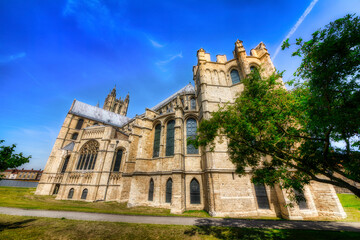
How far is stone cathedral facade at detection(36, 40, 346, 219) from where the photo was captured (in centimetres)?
1072

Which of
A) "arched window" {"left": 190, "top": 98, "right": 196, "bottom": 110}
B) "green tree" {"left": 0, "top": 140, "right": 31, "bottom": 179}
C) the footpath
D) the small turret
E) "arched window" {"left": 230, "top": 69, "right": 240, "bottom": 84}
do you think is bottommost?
the footpath

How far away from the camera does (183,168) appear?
44.1ft

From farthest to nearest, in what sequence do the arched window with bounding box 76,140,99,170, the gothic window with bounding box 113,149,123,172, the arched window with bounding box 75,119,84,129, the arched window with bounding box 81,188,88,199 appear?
the arched window with bounding box 75,119,84,129 → the arched window with bounding box 76,140,99,170 → the gothic window with bounding box 113,149,123,172 → the arched window with bounding box 81,188,88,199

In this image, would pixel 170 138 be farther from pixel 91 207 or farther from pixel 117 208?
pixel 91 207

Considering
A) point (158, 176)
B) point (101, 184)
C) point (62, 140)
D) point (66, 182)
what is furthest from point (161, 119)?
point (62, 140)

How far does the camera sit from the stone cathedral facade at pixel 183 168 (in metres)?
10.7

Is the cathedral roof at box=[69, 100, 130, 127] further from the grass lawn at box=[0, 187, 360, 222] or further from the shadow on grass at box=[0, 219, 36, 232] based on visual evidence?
the shadow on grass at box=[0, 219, 36, 232]

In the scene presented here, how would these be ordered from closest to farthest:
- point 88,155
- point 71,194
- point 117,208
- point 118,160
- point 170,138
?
point 117,208, point 170,138, point 71,194, point 118,160, point 88,155

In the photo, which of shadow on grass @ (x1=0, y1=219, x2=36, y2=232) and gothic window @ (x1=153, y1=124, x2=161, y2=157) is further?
gothic window @ (x1=153, y1=124, x2=161, y2=157)

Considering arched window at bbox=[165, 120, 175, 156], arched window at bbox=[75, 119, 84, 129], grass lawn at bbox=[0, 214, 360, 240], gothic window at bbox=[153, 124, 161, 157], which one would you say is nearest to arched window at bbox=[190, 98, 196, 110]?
arched window at bbox=[165, 120, 175, 156]

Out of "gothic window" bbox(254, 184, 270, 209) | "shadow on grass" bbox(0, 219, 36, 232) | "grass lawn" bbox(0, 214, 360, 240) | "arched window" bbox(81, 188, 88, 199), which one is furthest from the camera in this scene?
"arched window" bbox(81, 188, 88, 199)

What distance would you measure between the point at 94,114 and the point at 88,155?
1804cm

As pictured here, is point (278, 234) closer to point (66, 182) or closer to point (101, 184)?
point (101, 184)

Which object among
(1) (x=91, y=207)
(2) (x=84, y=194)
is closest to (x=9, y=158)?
(1) (x=91, y=207)
